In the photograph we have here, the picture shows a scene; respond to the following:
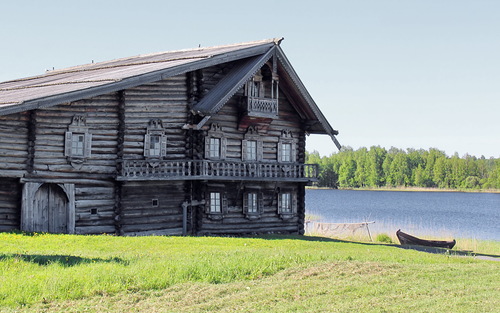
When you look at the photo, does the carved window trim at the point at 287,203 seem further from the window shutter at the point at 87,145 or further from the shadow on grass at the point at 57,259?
the shadow on grass at the point at 57,259

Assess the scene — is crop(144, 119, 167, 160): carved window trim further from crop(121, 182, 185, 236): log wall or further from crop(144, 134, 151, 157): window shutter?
crop(121, 182, 185, 236): log wall

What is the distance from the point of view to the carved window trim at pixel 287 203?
3719 centimetres

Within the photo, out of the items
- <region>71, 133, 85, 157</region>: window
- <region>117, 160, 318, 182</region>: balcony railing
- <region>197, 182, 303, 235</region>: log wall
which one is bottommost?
<region>197, 182, 303, 235</region>: log wall

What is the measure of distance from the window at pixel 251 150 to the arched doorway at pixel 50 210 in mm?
10468

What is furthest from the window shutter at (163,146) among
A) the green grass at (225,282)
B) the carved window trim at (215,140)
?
the green grass at (225,282)

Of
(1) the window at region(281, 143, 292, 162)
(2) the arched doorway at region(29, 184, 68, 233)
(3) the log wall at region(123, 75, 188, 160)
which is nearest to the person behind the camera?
(2) the arched doorway at region(29, 184, 68, 233)

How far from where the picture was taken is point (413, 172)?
598 feet

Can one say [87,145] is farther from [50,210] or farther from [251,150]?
[251,150]

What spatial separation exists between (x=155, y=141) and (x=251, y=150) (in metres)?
6.06

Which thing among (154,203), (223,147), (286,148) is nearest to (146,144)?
(154,203)

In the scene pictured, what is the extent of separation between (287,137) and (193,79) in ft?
23.1

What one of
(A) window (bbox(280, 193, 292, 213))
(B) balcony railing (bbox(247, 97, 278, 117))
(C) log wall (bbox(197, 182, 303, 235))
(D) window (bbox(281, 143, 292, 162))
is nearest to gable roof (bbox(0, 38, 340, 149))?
(B) balcony railing (bbox(247, 97, 278, 117))

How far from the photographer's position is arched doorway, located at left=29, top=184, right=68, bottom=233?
28.6m

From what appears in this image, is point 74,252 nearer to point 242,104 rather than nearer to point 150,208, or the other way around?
point 150,208
